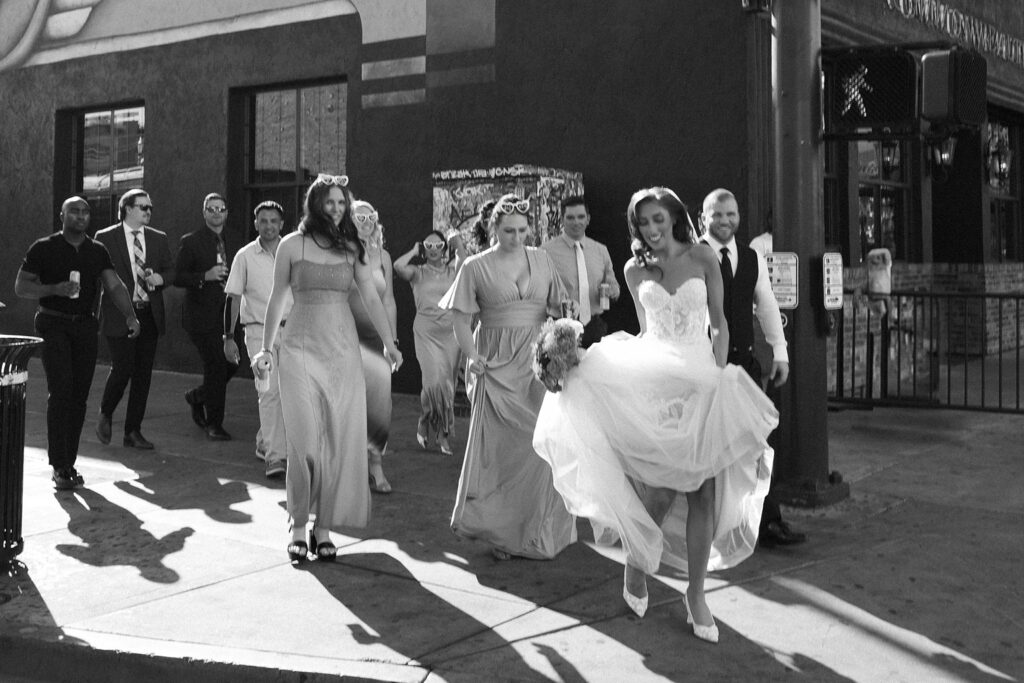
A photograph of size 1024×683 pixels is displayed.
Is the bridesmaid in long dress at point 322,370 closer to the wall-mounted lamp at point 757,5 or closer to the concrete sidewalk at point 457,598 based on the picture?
the concrete sidewalk at point 457,598

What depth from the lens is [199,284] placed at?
9.98 m

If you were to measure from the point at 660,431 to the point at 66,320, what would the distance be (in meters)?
4.91

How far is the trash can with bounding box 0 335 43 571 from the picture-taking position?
5.83 m

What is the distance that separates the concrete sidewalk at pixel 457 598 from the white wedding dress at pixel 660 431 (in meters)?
0.43

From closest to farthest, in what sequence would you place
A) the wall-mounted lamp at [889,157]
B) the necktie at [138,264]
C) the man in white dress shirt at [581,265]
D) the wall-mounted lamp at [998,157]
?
the man in white dress shirt at [581,265], the necktie at [138,264], the wall-mounted lamp at [889,157], the wall-mounted lamp at [998,157]

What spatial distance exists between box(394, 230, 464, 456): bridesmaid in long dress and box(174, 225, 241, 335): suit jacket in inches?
62.2

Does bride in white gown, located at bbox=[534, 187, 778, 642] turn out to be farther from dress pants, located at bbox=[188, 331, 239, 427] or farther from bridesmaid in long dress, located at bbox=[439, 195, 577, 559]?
dress pants, located at bbox=[188, 331, 239, 427]

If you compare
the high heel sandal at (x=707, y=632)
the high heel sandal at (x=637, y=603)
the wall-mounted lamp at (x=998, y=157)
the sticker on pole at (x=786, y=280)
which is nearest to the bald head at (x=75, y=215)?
the sticker on pole at (x=786, y=280)

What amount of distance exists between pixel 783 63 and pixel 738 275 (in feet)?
6.29

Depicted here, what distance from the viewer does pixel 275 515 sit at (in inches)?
287

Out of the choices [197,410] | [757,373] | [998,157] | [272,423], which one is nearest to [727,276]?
[757,373]

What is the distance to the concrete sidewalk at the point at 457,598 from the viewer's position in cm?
464

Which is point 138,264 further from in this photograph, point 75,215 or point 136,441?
point 75,215

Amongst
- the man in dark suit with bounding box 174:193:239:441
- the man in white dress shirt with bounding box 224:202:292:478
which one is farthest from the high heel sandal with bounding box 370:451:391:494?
the man in dark suit with bounding box 174:193:239:441
